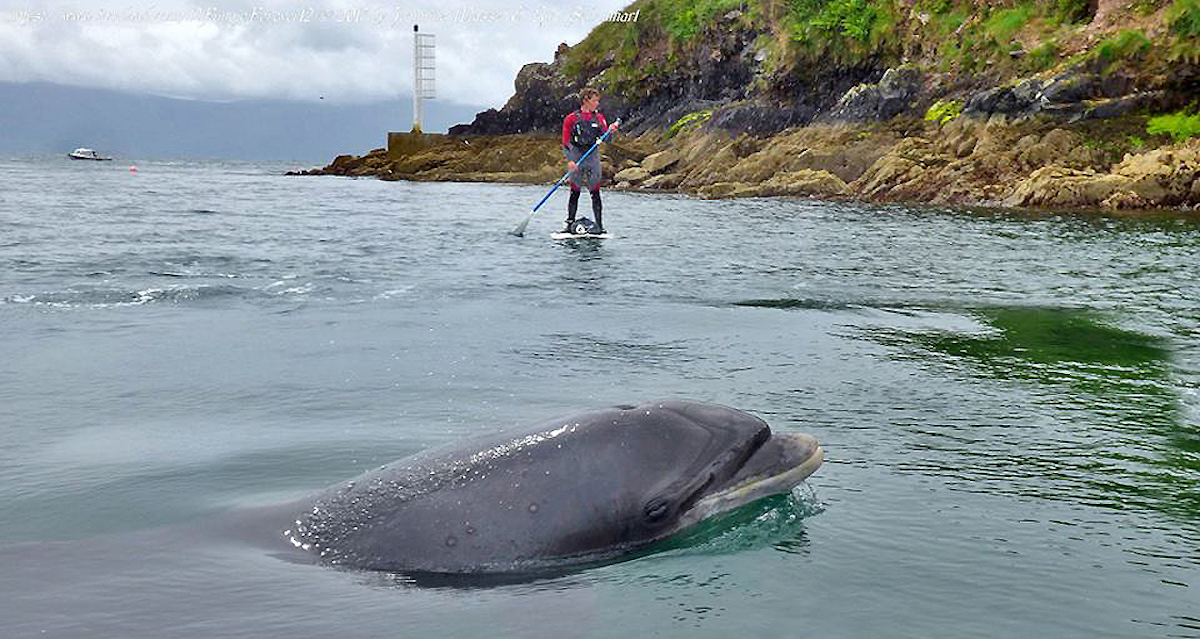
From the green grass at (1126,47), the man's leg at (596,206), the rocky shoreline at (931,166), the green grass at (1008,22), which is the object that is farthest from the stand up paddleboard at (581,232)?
the green grass at (1008,22)

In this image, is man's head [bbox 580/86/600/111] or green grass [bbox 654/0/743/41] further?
green grass [bbox 654/0/743/41]

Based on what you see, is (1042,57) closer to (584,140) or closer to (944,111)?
(944,111)

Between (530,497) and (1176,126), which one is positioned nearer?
(530,497)

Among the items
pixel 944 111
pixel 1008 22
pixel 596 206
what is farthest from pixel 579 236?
pixel 1008 22

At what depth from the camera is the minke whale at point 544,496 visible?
3953mm

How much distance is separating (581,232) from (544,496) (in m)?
16.8

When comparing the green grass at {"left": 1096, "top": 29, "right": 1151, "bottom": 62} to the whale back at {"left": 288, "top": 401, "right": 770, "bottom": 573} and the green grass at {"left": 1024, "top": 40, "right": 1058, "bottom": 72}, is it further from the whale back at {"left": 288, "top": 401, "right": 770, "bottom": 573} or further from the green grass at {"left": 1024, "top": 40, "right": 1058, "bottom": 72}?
the whale back at {"left": 288, "top": 401, "right": 770, "bottom": 573}

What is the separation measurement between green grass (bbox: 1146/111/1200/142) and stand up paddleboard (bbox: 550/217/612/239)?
20215 millimetres

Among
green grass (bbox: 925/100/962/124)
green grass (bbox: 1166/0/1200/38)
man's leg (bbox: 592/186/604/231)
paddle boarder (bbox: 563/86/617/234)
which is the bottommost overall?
man's leg (bbox: 592/186/604/231)

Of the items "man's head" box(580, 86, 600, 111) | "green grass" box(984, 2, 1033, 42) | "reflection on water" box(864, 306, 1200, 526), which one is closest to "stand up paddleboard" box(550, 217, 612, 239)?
"man's head" box(580, 86, 600, 111)

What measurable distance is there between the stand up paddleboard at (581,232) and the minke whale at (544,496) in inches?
624

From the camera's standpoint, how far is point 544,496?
401cm

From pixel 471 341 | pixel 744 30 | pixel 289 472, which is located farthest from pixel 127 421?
pixel 744 30

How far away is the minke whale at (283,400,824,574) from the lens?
3953 mm
